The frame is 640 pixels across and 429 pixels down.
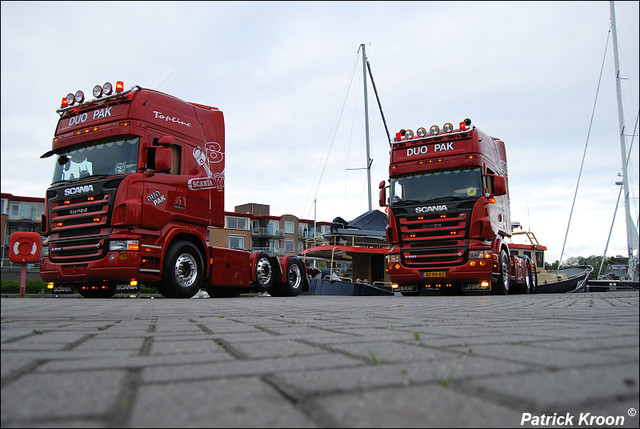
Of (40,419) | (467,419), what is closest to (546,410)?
(467,419)

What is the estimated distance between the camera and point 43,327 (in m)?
2.93

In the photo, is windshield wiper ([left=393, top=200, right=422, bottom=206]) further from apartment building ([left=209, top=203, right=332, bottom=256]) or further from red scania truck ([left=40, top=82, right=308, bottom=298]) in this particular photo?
apartment building ([left=209, top=203, right=332, bottom=256])

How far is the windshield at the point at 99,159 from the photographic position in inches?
354

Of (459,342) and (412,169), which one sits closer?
(459,342)

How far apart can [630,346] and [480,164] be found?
33.2 feet

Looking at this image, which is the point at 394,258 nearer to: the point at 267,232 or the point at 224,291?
the point at 224,291

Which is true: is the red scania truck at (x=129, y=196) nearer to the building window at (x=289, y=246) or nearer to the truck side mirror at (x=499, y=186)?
the truck side mirror at (x=499, y=186)

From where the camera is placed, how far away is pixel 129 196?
28.4 feet

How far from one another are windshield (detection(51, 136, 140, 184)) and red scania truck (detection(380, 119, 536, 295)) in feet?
21.5

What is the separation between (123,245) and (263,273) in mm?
4398

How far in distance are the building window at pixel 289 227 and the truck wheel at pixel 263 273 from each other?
51132 millimetres

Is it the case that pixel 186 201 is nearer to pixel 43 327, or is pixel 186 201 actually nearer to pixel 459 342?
pixel 43 327

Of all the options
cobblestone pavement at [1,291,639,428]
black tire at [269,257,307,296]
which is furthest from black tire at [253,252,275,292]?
cobblestone pavement at [1,291,639,428]

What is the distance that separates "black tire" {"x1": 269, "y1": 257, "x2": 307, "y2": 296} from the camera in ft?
42.9
